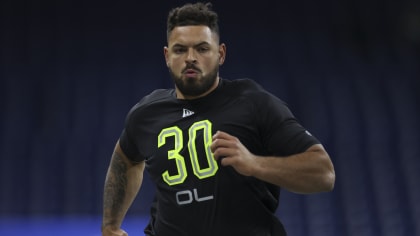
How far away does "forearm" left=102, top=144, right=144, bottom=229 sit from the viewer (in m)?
2.12

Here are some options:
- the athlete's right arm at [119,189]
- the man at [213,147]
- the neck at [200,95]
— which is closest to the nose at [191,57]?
the man at [213,147]

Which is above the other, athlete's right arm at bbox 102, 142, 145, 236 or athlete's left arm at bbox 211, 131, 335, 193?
athlete's left arm at bbox 211, 131, 335, 193

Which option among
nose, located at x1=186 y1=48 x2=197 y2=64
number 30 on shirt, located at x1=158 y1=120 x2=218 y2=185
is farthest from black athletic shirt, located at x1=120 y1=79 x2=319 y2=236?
nose, located at x1=186 y1=48 x2=197 y2=64

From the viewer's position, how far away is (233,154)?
160 centimetres

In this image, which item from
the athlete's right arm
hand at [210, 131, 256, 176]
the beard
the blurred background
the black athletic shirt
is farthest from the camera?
the blurred background

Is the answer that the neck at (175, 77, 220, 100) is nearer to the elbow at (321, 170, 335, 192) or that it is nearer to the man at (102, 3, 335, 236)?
Answer: the man at (102, 3, 335, 236)

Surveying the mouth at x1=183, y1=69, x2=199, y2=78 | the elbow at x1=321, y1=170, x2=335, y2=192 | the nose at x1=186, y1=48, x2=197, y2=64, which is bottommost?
the elbow at x1=321, y1=170, x2=335, y2=192

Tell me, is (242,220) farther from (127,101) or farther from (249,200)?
(127,101)

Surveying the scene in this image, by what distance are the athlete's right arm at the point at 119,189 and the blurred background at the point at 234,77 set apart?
5.04 feet

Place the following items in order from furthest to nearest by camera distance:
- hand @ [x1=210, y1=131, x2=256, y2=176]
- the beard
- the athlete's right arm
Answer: the athlete's right arm, the beard, hand @ [x1=210, y1=131, x2=256, y2=176]

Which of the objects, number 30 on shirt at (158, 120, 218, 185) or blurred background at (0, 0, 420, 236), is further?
blurred background at (0, 0, 420, 236)
